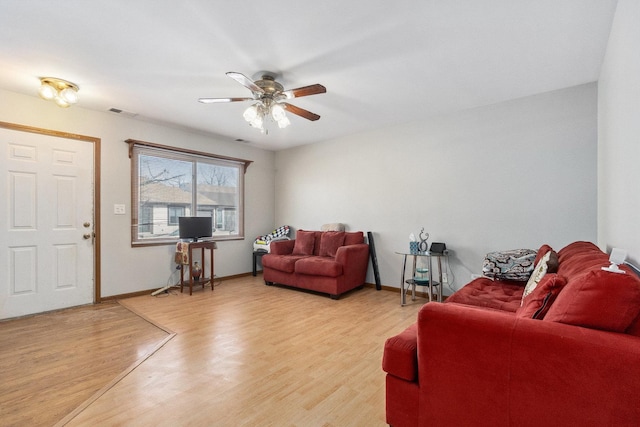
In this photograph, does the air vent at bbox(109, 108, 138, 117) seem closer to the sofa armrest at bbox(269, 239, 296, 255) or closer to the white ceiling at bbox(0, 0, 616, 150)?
the white ceiling at bbox(0, 0, 616, 150)

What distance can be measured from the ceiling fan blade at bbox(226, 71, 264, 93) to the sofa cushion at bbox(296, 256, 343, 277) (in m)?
2.36

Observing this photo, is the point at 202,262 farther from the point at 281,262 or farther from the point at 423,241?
the point at 423,241

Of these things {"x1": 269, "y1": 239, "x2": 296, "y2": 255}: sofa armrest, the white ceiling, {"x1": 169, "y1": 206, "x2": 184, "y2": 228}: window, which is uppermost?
the white ceiling

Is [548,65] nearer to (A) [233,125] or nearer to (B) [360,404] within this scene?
(B) [360,404]

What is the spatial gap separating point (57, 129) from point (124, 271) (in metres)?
1.92

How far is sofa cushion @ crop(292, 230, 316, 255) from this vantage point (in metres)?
4.98

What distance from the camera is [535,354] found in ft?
3.70

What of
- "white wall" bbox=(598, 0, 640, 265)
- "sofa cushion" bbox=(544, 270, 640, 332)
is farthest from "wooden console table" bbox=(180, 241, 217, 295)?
"white wall" bbox=(598, 0, 640, 265)

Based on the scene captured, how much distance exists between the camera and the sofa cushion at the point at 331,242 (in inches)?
185

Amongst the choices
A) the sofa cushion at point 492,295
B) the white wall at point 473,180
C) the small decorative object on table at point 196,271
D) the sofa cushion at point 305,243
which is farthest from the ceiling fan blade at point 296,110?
the small decorative object on table at point 196,271

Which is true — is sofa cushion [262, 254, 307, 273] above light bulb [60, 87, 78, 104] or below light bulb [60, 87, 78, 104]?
below

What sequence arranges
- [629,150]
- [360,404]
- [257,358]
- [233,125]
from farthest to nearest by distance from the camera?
[233,125] → [257,358] → [360,404] → [629,150]

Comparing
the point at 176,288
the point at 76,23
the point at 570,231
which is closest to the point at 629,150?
the point at 570,231

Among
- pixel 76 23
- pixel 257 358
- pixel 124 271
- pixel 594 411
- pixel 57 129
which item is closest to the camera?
pixel 594 411
